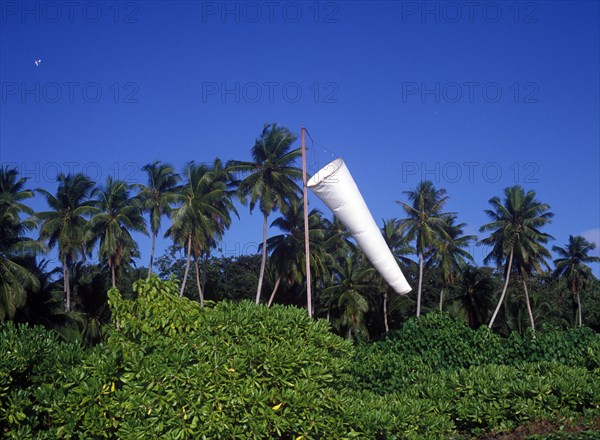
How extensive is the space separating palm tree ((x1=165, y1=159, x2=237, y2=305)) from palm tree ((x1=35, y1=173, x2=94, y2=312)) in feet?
15.8

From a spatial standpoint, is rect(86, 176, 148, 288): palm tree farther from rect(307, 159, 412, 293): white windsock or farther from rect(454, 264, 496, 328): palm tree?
rect(307, 159, 412, 293): white windsock

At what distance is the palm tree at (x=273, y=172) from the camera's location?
38656 mm

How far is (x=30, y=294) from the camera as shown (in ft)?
88.8

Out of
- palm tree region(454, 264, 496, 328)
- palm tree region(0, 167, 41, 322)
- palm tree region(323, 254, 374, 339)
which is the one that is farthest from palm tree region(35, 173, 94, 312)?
palm tree region(454, 264, 496, 328)

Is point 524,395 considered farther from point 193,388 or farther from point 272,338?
point 193,388

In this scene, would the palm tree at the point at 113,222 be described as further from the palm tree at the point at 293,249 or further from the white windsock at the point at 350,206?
the white windsock at the point at 350,206

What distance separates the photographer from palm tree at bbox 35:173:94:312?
39.2 meters

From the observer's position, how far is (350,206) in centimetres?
1717

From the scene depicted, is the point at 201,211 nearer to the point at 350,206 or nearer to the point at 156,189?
the point at 156,189

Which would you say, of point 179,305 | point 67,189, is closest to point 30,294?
point 67,189

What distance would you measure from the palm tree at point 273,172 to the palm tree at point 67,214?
8749 millimetres

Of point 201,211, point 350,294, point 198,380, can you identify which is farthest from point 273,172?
point 198,380

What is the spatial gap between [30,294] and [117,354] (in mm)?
20875

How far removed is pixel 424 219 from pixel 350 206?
29350mm
